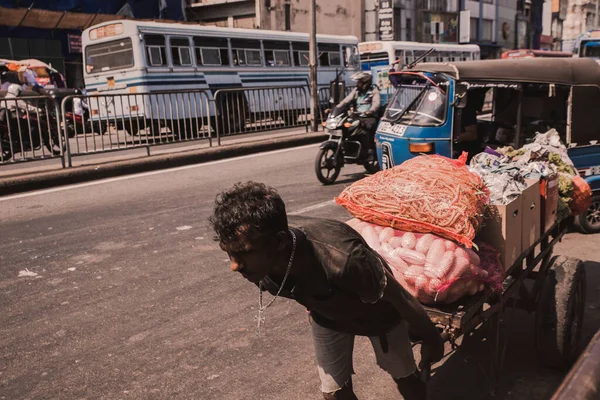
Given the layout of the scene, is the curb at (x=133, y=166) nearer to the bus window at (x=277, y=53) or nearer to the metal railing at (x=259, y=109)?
the metal railing at (x=259, y=109)

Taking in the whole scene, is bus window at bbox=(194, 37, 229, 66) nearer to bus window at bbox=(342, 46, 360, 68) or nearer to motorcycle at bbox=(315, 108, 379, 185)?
bus window at bbox=(342, 46, 360, 68)

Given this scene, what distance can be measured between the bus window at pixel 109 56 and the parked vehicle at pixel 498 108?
10981mm

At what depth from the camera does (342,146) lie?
942 centimetres

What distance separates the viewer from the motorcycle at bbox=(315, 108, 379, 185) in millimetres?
9305

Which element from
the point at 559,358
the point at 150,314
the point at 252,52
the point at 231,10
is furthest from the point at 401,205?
the point at 231,10

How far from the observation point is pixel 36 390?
3410mm

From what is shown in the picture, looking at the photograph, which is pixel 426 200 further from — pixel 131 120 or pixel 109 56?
pixel 109 56

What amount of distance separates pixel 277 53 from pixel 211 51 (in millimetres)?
2900

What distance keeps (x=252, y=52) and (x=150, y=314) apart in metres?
15.9

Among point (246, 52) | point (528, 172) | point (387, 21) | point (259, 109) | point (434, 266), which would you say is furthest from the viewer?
point (387, 21)

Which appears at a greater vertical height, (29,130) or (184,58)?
(184,58)

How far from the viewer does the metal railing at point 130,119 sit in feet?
33.2

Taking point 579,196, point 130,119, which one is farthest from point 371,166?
point 579,196

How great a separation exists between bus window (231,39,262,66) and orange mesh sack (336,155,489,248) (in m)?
16.4
